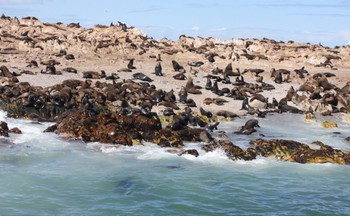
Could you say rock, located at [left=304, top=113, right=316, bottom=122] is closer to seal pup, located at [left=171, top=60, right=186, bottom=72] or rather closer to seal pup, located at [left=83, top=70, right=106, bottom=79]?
seal pup, located at [left=171, top=60, right=186, bottom=72]

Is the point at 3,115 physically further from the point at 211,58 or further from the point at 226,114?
the point at 211,58

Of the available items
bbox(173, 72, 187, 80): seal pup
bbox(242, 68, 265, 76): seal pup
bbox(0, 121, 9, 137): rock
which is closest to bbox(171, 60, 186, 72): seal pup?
bbox(173, 72, 187, 80): seal pup

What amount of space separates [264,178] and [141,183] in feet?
10.6

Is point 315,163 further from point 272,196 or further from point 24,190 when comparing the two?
point 24,190

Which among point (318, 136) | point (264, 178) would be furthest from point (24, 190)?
point (318, 136)

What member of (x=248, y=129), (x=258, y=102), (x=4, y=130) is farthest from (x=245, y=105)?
(x=4, y=130)

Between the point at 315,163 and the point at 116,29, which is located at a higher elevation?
the point at 116,29

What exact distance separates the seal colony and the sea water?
733 mm

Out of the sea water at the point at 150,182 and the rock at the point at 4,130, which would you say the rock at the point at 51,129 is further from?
the rock at the point at 4,130

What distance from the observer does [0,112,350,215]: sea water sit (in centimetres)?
1059

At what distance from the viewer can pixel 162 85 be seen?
25859 mm

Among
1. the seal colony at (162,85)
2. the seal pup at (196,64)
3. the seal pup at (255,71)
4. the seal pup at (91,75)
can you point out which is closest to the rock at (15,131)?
the seal colony at (162,85)

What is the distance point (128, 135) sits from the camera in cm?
1584

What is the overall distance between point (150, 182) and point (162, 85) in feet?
46.1
